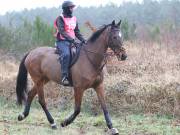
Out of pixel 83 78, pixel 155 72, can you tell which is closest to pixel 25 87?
pixel 83 78

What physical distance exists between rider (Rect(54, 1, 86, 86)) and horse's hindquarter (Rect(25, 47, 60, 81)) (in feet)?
1.05

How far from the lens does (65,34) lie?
361 inches

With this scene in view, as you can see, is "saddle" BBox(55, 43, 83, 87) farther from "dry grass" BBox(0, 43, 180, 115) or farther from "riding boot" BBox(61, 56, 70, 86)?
"dry grass" BBox(0, 43, 180, 115)

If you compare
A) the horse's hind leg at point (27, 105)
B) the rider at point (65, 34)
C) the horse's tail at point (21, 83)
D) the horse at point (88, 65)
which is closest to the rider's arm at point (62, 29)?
the rider at point (65, 34)

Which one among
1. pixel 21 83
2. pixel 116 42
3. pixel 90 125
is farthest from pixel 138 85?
pixel 116 42

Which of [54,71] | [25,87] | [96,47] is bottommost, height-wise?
[25,87]

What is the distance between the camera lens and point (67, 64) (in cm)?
897

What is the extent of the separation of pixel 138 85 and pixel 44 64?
367cm

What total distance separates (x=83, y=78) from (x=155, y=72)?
17.6ft

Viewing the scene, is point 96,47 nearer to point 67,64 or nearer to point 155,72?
point 67,64

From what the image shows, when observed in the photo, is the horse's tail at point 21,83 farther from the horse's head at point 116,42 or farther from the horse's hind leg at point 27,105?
the horse's head at point 116,42

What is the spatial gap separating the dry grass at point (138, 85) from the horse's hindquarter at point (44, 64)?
8.47 ft

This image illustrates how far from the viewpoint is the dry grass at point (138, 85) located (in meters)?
11.4

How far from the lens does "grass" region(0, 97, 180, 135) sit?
8.84m
